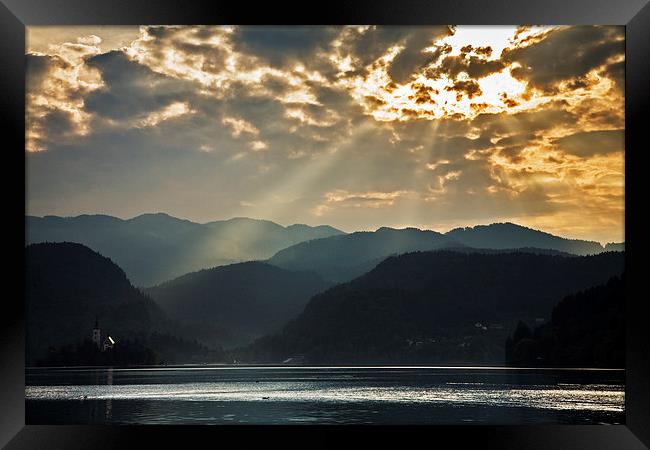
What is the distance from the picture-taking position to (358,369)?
40.7 m

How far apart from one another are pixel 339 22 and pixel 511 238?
32079 millimetres

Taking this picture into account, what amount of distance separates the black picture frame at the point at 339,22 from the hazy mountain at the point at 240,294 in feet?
111

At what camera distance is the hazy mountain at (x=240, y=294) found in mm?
39031

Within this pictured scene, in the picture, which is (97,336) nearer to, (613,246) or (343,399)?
(343,399)

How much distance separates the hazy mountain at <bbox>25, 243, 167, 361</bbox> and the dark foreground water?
10.6 ft

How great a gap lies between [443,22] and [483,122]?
32.5 metres

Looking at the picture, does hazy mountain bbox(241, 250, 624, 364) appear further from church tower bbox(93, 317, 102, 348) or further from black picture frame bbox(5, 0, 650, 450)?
black picture frame bbox(5, 0, 650, 450)

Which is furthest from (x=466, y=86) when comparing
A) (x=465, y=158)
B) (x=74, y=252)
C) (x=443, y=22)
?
(x=443, y=22)

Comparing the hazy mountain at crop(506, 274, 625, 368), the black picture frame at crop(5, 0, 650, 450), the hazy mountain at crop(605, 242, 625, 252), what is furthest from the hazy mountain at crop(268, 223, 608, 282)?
the black picture frame at crop(5, 0, 650, 450)

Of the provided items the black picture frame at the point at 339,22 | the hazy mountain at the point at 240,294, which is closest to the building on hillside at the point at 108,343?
the hazy mountain at the point at 240,294

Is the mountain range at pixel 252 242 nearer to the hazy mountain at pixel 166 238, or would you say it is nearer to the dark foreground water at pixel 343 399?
the hazy mountain at pixel 166 238

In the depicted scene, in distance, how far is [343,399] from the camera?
20641 mm

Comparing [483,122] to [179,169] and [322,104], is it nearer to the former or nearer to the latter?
[322,104]

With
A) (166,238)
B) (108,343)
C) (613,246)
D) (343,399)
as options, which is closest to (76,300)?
(108,343)
